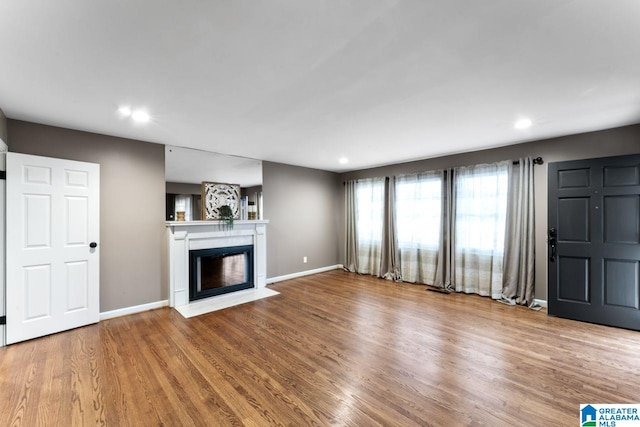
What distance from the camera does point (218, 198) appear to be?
4609mm

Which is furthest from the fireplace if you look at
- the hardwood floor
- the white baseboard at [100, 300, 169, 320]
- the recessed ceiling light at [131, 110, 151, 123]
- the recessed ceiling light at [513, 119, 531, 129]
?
the recessed ceiling light at [513, 119, 531, 129]

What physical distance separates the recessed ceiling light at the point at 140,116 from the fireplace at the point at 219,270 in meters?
2.05

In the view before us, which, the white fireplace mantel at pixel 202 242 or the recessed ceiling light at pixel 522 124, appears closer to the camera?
the recessed ceiling light at pixel 522 124

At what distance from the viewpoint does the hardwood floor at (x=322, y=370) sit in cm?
185

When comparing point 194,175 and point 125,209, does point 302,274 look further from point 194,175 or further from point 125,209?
point 125,209

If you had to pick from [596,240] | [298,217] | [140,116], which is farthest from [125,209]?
[596,240]

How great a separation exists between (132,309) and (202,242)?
1.29 meters

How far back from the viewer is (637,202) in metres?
3.16

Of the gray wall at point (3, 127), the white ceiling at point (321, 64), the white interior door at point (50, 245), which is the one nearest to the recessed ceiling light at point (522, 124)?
the white ceiling at point (321, 64)

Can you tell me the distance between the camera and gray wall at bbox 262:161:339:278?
217 inches

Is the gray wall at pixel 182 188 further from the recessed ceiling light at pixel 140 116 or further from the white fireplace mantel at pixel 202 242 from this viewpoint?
the recessed ceiling light at pixel 140 116

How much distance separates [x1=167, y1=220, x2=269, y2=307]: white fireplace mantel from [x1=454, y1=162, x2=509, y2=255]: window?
3.62 meters

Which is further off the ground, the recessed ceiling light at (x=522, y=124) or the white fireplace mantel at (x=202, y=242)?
the recessed ceiling light at (x=522, y=124)

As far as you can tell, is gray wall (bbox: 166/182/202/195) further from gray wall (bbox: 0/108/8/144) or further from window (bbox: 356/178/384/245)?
window (bbox: 356/178/384/245)
